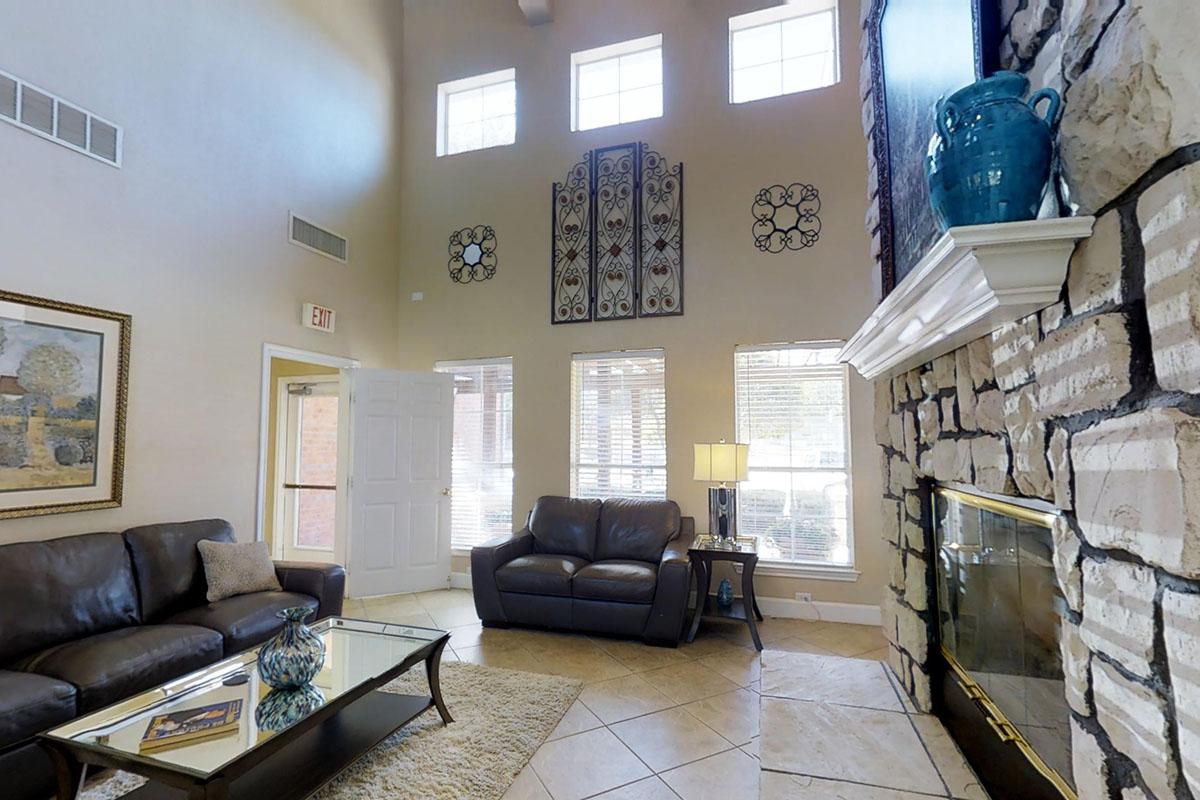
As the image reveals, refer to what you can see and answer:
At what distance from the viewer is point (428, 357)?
5.57 meters

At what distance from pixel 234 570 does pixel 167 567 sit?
0.33m

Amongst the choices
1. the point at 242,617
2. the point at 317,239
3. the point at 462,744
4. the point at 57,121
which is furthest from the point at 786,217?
the point at 57,121

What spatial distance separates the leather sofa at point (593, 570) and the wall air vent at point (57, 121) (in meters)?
3.36

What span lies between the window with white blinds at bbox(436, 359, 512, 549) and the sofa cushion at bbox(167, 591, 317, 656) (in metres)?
2.09

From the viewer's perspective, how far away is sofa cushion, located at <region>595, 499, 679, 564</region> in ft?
14.1

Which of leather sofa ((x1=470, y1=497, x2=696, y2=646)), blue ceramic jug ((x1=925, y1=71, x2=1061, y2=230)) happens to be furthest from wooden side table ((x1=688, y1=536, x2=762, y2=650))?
blue ceramic jug ((x1=925, y1=71, x2=1061, y2=230))

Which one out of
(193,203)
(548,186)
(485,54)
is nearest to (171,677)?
(193,203)

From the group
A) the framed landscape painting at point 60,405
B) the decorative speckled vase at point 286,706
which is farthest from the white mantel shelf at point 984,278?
the framed landscape painting at point 60,405

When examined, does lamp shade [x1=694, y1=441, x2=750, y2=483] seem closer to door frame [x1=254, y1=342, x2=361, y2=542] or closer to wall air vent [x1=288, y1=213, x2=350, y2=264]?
door frame [x1=254, y1=342, x2=361, y2=542]

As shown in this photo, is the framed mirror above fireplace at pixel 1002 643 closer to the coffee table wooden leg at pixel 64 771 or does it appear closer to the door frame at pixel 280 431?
the coffee table wooden leg at pixel 64 771

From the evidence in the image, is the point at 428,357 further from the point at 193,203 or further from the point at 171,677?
the point at 171,677

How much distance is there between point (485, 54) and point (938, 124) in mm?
5599

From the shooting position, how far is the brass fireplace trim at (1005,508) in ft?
4.10

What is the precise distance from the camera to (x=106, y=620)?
2836mm
